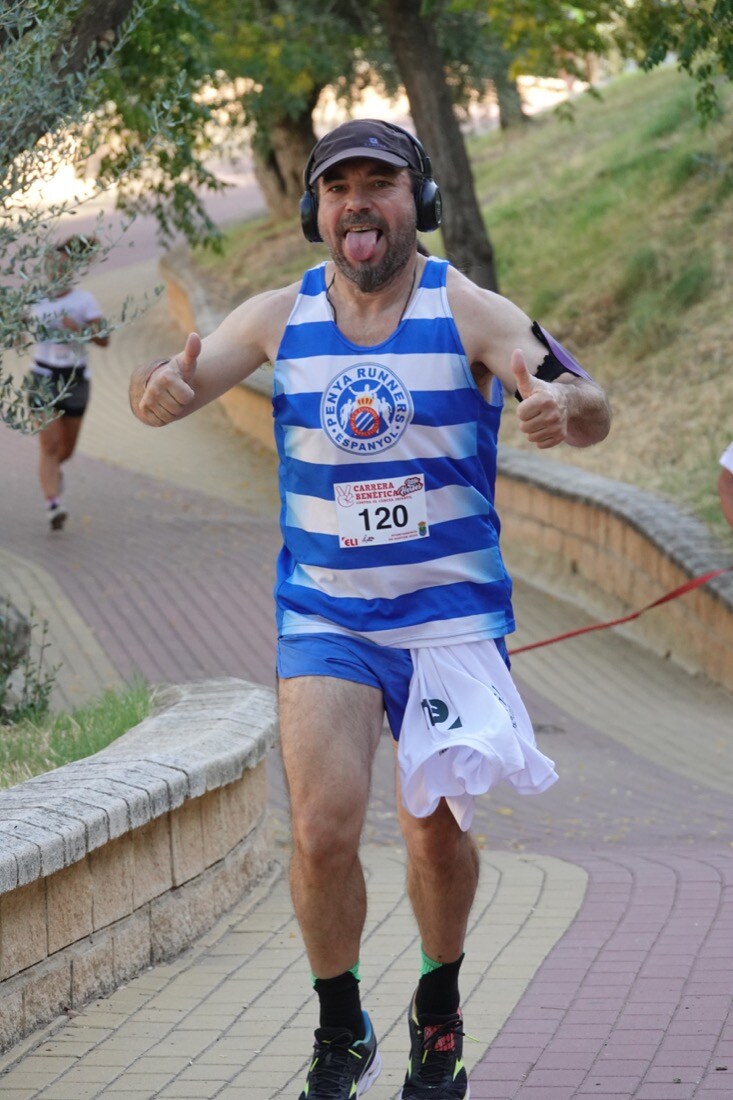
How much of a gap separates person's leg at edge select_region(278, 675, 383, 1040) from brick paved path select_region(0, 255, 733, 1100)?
48 cm

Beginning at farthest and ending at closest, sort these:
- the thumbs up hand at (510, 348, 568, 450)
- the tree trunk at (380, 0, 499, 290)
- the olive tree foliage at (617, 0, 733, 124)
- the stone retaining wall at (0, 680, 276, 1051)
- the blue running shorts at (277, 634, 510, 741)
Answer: the tree trunk at (380, 0, 499, 290)
the olive tree foliage at (617, 0, 733, 124)
the stone retaining wall at (0, 680, 276, 1051)
the blue running shorts at (277, 634, 510, 741)
the thumbs up hand at (510, 348, 568, 450)

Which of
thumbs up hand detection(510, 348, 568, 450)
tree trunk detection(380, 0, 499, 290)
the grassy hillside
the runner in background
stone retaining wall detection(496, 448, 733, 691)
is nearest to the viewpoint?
thumbs up hand detection(510, 348, 568, 450)

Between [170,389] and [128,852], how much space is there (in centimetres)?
162

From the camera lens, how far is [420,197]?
157 inches

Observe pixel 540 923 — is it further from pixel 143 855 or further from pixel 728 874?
pixel 143 855

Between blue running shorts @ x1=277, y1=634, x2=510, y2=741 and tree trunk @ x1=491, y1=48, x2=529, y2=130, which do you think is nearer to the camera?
blue running shorts @ x1=277, y1=634, x2=510, y2=741

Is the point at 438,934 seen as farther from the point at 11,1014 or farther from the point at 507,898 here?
the point at 507,898

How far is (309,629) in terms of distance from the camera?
389 cm

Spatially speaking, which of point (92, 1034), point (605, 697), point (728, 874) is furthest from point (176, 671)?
point (92, 1034)

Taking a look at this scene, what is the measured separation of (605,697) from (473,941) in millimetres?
4794

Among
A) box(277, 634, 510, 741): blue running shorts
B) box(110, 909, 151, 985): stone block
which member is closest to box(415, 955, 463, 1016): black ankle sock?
box(277, 634, 510, 741): blue running shorts

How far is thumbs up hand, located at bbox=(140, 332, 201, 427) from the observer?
386 centimetres

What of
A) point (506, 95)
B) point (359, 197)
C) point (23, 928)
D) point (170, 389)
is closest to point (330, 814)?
point (170, 389)

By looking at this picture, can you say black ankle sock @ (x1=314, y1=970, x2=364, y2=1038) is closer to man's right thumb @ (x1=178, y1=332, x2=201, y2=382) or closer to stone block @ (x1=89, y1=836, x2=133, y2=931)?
stone block @ (x1=89, y1=836, x2=133, y2=931)
